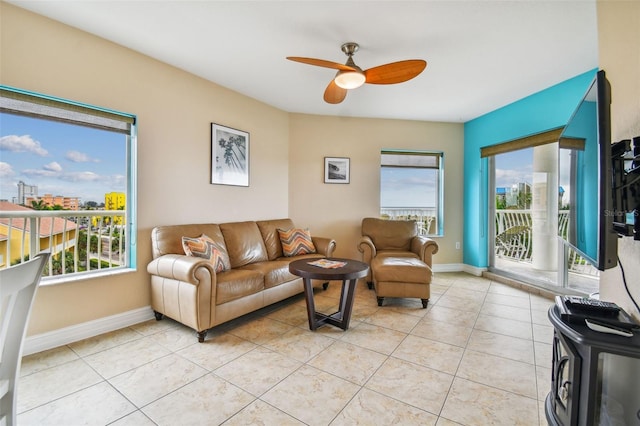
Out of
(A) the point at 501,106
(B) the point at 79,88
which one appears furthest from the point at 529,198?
(B) the point at 79,88

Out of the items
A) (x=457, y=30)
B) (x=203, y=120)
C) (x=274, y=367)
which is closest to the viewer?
(x=274, y=367)

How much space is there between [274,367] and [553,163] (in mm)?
4149

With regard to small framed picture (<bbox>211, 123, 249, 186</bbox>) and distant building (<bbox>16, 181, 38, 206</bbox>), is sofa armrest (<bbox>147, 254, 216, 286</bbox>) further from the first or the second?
small framed picture (<bbox>211, 123, 249, 186</bbox>)

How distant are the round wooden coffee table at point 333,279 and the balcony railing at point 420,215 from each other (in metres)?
2.39

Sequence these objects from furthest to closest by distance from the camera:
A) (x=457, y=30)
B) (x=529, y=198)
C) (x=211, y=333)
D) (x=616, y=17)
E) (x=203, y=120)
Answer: (x=529, y=198) < (x=203, y=120) < (x=211, y=333) < (x=457, y=30) < (x=616, y=17)

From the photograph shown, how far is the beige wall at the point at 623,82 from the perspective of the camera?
4.16 feet

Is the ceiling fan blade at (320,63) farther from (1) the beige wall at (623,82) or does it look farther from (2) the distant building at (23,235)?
(2) the distant building at (23,235)

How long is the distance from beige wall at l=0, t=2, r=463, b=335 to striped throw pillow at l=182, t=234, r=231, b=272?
469 millimetres

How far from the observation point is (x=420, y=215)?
4.89 m

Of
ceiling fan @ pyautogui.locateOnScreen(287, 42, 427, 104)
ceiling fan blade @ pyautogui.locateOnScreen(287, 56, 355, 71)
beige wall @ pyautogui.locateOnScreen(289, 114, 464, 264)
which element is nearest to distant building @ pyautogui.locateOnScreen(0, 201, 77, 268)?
ceiling fan blade @ pyautogui.locateOnScreen(287, 56, 355, 71)

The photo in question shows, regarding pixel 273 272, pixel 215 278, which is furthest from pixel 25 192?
pixel 273 272

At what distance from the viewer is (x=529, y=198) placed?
3.88 m

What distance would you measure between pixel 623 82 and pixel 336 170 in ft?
10.9

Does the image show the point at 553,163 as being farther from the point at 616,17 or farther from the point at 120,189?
the point at 120,189
